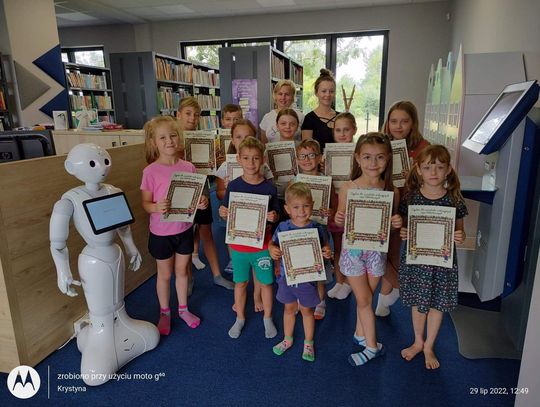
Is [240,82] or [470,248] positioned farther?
[240,82]

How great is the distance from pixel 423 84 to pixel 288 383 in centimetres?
713

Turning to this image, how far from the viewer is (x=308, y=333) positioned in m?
2.03

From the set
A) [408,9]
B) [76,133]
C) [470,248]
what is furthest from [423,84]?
[76,133]

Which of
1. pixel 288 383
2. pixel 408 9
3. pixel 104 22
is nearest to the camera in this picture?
pixel 288 383

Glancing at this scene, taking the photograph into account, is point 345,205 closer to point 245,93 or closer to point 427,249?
point 427,249

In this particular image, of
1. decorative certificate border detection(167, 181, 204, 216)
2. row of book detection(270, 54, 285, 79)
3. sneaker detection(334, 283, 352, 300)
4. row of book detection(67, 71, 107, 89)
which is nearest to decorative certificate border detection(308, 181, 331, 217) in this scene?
decorative certificate border detection(167, 181, 204, 216)

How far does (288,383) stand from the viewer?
1.86 meters

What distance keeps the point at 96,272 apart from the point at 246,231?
76cm

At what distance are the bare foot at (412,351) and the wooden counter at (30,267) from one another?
6.27 feet

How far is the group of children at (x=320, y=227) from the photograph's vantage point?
5.97 feet

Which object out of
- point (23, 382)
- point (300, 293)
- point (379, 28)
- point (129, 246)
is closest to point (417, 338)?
point (300, 293)

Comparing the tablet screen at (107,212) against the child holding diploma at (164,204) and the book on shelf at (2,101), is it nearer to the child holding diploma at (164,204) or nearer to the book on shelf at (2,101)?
the child holding diploma at (164,204)

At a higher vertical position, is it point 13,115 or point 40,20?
point 40,20

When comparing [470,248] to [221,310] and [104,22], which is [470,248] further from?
[104,22]
